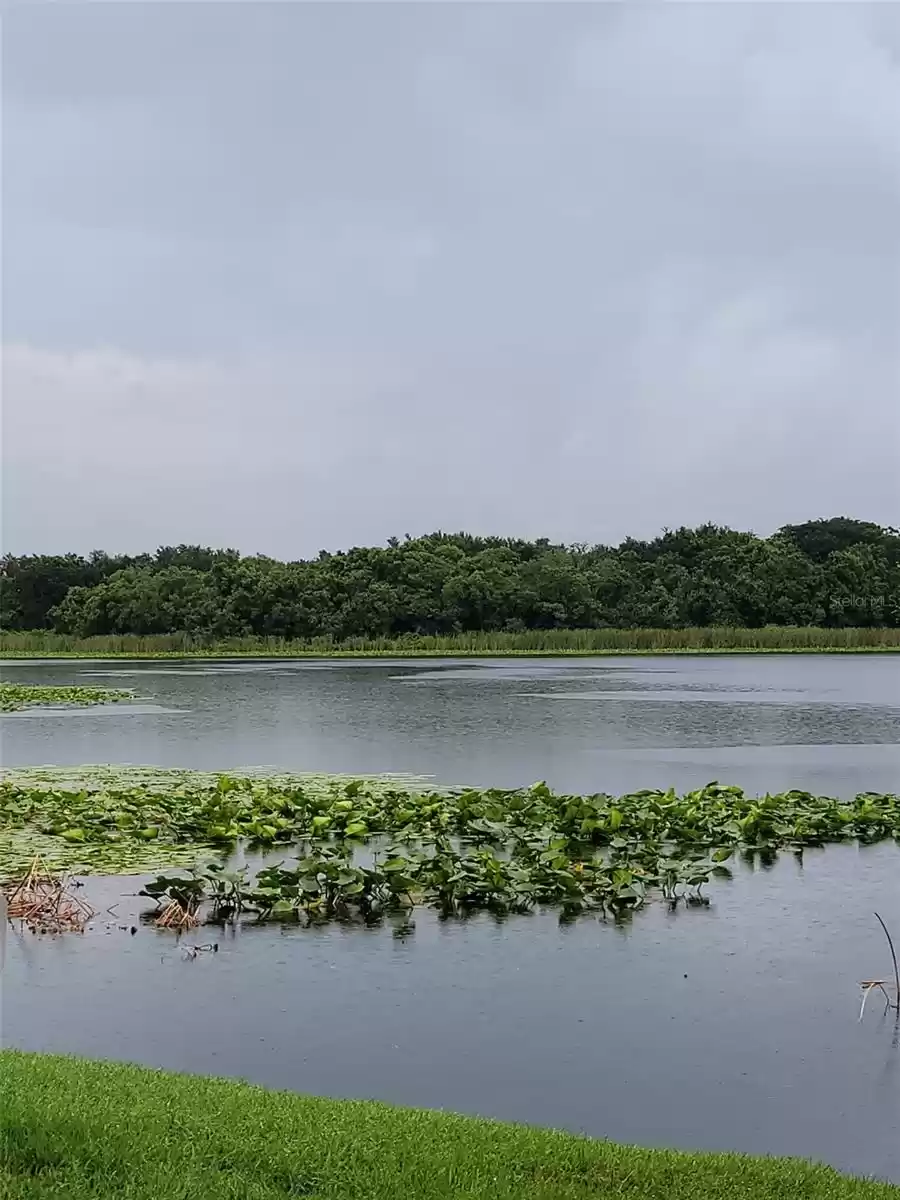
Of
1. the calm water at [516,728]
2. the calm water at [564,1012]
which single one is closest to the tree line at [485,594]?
the calm water at [516,728]

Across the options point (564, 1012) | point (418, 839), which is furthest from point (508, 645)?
point (564, 1012)

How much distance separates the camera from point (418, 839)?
9.77 meters

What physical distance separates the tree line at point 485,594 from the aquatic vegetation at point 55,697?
27.7 metres

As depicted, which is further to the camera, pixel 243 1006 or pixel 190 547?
pixel 190 547

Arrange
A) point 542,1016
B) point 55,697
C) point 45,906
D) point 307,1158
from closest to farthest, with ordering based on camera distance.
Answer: point 307,1158 < point 542,1016 < point 45,906 < point 55,697

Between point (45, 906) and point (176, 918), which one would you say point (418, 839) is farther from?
point (45, 906)

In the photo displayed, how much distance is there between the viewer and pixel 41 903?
754 centimetres

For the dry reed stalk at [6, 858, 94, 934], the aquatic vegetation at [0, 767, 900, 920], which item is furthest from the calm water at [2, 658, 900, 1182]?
the aquatic vegetation at [0, 767, 900, 920]

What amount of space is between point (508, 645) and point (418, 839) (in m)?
41.5

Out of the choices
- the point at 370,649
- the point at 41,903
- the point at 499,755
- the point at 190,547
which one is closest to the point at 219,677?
the point at 370,649

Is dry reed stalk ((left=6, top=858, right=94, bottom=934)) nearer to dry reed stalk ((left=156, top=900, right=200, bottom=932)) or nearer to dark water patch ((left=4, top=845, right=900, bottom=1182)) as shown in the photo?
dark water patch ((left=4, top=845, right=900, bottom=1182))

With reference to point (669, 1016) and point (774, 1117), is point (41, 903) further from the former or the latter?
point (774, 1117)

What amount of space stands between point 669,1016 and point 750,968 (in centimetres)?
93

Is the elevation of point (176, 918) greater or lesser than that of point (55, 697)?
lesser
